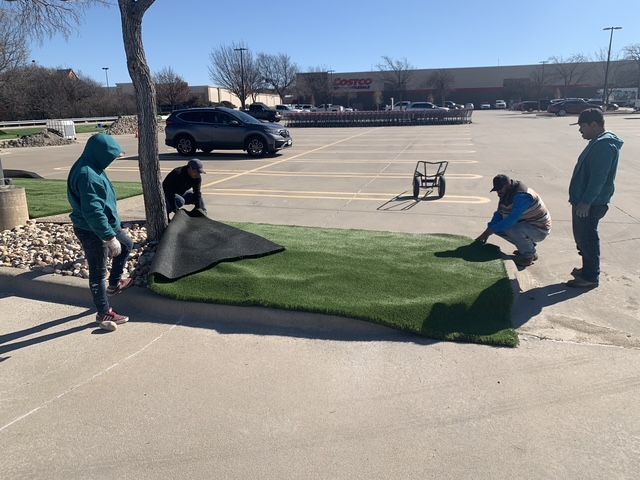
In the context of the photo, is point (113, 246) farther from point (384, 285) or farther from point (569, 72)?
point (569, 72)

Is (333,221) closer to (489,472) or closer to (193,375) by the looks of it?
(193,375)

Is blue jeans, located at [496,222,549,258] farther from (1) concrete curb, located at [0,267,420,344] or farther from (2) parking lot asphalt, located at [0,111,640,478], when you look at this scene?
(1) concrete curb, located at [0,267,420,344]

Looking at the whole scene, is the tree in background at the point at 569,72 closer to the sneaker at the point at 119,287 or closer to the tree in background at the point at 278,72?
the tree in background at the point at 278,72

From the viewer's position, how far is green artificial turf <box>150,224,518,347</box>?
442cm

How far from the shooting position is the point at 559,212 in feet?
29.2

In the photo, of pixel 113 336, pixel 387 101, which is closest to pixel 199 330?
pixel 113 336

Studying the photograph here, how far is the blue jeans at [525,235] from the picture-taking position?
19.6 ft

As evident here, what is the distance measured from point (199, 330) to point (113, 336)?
723mm

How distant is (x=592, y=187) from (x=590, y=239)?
0.56 m

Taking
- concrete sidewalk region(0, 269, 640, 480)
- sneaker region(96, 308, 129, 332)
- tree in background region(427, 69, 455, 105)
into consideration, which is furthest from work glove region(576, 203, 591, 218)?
tree in background region(427, 69, 455, 105)

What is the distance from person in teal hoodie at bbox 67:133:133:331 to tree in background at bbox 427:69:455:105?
285 ft

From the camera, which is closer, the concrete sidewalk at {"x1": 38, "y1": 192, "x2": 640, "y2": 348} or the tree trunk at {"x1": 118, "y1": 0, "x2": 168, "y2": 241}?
the concrete sidewalk at {"x1": 38, "y1": 192, "x2": 640, "y2": 348}

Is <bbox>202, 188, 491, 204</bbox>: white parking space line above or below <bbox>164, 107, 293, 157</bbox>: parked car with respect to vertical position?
below

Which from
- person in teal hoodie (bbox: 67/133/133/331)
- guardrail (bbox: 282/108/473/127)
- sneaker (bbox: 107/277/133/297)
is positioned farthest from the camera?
guardrail (bbox: 282/108/473/127)
